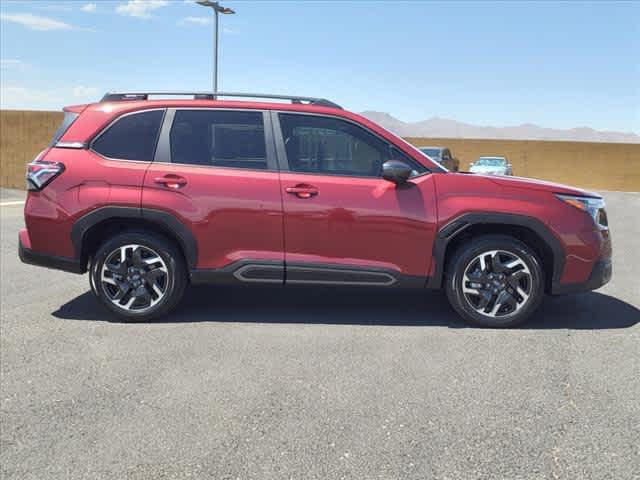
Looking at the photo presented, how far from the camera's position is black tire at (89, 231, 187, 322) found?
488cm

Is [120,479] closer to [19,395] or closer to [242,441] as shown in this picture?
[242,441]

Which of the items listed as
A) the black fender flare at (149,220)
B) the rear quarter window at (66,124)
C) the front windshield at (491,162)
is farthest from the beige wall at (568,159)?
the rear quarter window at (66,124)

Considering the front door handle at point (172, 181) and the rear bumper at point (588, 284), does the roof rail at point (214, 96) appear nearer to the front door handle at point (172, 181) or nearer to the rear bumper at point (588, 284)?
the front door handle at point (172, 181)

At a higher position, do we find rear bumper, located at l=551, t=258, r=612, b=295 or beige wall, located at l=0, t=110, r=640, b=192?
beige wall, located at l=0, t=110, r=640, b=192

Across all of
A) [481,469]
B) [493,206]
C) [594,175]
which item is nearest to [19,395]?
[481,469]

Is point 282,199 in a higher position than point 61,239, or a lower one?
higher

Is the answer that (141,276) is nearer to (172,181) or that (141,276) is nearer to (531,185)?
(172,181)

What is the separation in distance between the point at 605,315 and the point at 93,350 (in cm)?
433

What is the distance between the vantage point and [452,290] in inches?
191

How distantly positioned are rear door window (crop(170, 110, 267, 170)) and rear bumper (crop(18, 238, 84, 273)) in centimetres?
121

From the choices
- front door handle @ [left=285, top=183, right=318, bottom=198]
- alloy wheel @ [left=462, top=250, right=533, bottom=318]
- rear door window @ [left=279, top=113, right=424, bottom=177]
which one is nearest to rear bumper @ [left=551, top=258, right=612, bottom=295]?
alloy wheel @ [left=462, top=250, right=533, bottom=318]

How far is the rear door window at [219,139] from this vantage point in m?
4.87

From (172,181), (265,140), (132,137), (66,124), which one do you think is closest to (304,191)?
(265,140)

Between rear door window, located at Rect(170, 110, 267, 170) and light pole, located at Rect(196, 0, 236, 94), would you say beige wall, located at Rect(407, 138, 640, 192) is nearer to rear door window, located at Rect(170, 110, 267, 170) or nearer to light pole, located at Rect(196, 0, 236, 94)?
light pole, located at Rect(196, 0, 236, 94)
